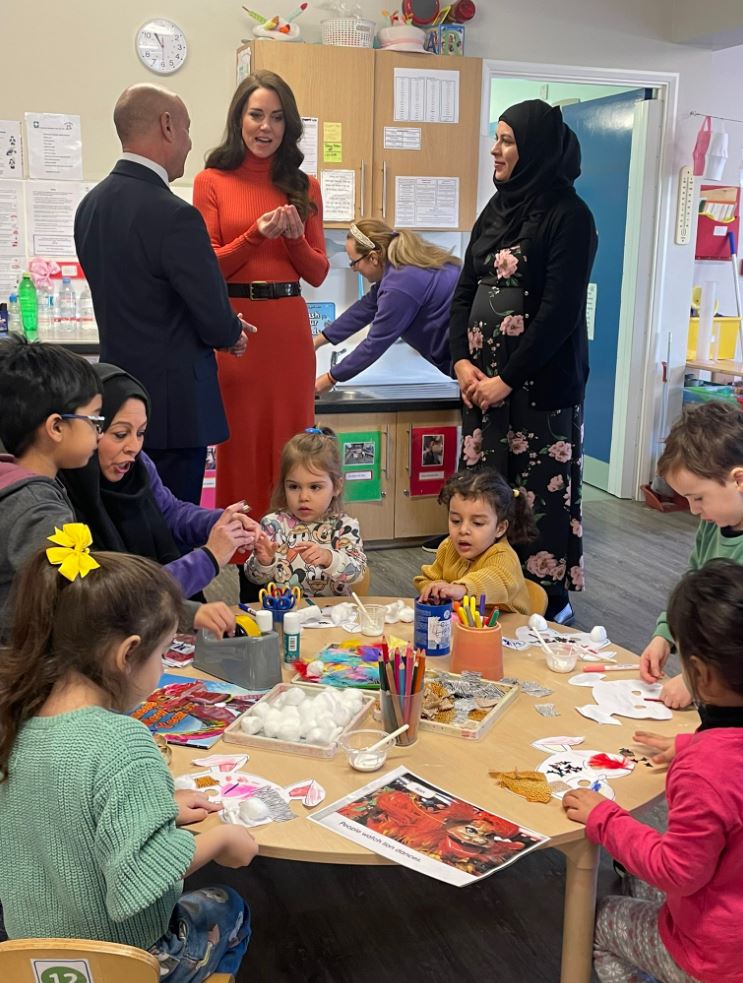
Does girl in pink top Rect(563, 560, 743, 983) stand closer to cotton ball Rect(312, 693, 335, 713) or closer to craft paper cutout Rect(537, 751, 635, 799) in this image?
craft paper cutout Rect(537, 751, 635, 799)

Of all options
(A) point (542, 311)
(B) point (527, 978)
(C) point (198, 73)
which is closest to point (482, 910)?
(B) point (527, 978)

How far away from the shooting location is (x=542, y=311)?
3293mm

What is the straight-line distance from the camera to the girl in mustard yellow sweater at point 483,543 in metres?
2.41

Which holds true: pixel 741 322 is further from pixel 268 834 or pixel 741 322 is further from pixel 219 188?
pixel 268 834

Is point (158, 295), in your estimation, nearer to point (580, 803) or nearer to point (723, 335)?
point (580, 803)

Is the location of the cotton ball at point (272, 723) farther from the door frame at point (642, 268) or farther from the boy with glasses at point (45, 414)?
the door frame at point (642, 268)

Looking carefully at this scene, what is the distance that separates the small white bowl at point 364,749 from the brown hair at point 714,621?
523 millimetres

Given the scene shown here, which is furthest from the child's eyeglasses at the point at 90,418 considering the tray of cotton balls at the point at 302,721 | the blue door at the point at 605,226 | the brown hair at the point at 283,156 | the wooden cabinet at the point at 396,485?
the blue door at the point at 605,226

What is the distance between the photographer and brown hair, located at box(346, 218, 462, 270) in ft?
14.4

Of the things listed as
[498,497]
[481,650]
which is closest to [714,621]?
[481,650]

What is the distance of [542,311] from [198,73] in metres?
2.26

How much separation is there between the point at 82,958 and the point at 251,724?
0.72 meters

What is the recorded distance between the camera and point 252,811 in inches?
58.8

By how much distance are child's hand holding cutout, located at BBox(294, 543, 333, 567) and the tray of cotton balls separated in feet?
2.61
